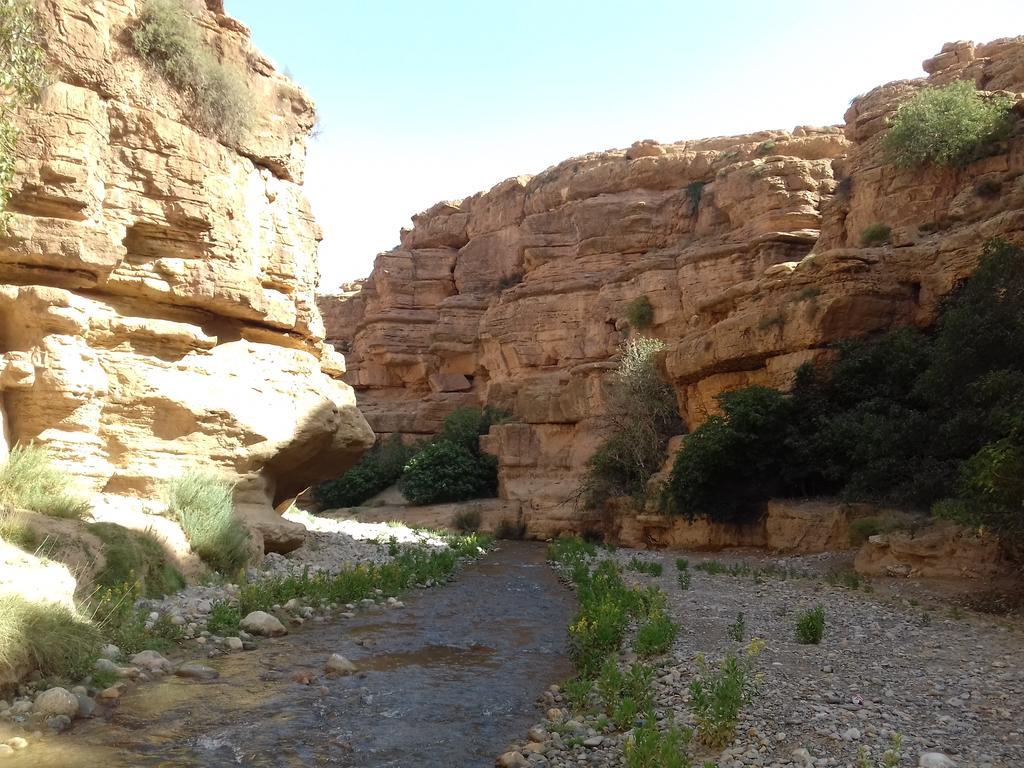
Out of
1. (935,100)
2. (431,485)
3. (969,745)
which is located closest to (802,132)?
(935,100)

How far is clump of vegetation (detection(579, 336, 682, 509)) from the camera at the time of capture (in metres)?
28.7

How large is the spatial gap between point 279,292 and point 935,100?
22.8 metres

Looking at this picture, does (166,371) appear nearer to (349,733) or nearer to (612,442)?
(349,733)

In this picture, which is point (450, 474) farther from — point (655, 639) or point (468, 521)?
point (655, 639)

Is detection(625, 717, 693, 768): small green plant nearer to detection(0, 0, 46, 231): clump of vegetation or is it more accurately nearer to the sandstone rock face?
the sandstone rock face

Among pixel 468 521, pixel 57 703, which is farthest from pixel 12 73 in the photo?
pixel 468 521

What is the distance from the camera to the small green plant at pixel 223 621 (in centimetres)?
945

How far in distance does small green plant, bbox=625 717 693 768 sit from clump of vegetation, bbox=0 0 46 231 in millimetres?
12194

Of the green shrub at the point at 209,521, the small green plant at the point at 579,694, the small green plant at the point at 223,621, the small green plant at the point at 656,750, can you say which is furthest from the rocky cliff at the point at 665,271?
the small green plant at the point at 223,621

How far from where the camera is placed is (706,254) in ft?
128

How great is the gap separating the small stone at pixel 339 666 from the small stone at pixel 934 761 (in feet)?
18.7

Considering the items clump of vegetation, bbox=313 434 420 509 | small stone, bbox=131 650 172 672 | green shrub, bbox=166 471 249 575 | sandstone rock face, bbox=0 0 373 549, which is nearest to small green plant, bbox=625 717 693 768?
small stone, bbox=131 650 172 672

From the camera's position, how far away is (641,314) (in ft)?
134

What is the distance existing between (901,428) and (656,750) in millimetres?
14384
